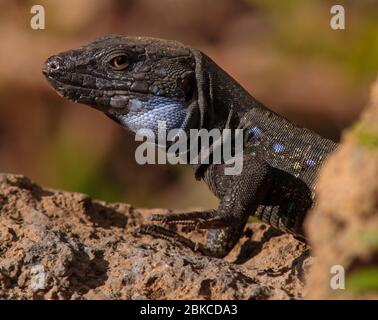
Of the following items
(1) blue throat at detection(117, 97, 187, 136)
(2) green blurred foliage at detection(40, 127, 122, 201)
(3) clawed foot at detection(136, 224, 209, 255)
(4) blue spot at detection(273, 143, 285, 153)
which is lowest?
(3) clawed foot at detection(136, 224, 209, 255)

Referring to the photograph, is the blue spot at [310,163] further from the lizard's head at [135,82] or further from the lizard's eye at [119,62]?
the lizard's eye at [119,62]

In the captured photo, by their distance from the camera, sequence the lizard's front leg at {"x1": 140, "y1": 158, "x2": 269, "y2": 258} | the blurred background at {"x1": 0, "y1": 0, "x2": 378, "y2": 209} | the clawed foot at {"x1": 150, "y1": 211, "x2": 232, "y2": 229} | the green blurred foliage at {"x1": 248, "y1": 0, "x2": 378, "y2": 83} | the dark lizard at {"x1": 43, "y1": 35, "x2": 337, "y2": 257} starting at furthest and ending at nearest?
the blurred background at {"x1": 0, "y1": 0, "x2": 378, "y2": 209}
the green blurred foliage at {"x1": 248, "y1": 0, "x2": 378, "y2": 83}
the dark lizard at {"x1": 43, "y1": 35, "x2": 337, "y2": 257}
the lizard's front leg at {"x1": 140, "y1": 158, "x2": 269, "y2": 258}
the clawed foot at {"x1": 150, "y1": 211, "x2": 232, "y2": 229}

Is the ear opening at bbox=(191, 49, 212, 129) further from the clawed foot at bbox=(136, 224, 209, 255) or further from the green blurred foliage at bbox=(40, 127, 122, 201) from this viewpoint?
the green blurred foliage at bbox=(40, 127, 122, 201)

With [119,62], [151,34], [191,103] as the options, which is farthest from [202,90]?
[151,34]

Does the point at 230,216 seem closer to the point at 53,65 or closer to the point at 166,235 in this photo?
the point at 166,235

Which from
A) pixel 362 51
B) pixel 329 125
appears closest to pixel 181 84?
pixel 362 51

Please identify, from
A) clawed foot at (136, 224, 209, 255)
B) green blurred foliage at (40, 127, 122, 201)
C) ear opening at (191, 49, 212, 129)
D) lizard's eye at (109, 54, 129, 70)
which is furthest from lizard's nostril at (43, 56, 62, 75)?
green blurred foliage at (40, 127, 122, 201)
